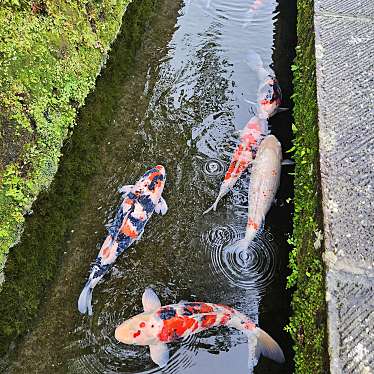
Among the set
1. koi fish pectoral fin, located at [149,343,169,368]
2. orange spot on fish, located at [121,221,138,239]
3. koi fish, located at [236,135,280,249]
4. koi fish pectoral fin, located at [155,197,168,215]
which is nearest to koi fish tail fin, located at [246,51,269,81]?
koi fish, located at [236,135,280,249]

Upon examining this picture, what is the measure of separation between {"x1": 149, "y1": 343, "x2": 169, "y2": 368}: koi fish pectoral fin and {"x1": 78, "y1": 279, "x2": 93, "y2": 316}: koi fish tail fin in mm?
856

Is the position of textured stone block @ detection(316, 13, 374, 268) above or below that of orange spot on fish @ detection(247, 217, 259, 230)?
above

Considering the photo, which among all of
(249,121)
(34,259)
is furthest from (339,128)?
(34,259)

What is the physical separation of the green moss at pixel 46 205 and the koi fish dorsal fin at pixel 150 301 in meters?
1.19

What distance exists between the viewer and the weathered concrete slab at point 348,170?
4168mm

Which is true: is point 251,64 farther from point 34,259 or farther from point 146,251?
point 34,259

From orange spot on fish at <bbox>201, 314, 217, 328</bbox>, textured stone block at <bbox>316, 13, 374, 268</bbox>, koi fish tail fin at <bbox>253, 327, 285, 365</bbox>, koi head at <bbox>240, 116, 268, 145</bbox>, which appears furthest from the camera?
koi head at <bbox>240, 116, 268, 145</bbox>

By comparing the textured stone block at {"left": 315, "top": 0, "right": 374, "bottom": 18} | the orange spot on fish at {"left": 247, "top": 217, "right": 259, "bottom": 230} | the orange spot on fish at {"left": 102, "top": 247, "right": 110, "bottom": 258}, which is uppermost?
the textured stone block at {"left": 315, "top": 0, "right": 374, "bottom": 18}

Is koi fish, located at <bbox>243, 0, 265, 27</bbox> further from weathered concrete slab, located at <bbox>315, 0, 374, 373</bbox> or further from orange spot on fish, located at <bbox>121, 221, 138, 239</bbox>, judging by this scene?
orange spot on fish, located at <bbox>121, 221, 138, 239</bbox>

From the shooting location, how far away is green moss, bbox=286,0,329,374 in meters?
4.44

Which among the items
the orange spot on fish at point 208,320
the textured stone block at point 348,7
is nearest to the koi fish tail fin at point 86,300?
the orange spot on fish at point 208,320

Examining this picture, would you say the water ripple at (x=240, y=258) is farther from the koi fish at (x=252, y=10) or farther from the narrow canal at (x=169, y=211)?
the koi fish at (x=252, y=10)

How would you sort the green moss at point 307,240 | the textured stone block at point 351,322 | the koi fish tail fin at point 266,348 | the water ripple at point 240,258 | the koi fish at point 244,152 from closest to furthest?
the textured stone block at point 351,322, the green moss at point 307,240, the koi fish tail fin at point 266,348, the water ripple at point 240,258, the koi fish at point 244,152

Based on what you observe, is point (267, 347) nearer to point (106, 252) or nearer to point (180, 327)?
point (180, 327)
